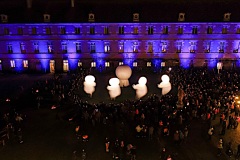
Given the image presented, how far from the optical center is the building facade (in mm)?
47812

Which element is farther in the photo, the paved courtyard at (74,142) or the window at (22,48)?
the window at (22,48)

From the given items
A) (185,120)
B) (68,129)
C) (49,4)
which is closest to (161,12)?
(49,4)

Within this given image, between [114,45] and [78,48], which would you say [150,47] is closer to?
[114,45]

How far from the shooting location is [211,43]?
48.4m

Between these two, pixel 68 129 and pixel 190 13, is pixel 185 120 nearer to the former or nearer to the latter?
pixel 68 129

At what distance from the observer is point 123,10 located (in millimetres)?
48781

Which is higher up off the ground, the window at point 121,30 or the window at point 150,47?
the window at point 121,30

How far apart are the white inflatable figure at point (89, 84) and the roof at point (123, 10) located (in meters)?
12.2

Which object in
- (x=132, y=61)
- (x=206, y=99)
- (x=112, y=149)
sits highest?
(x=132, y=61)

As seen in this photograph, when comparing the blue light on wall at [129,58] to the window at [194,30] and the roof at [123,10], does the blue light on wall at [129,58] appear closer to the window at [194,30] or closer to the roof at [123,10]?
the roof at [123,10]

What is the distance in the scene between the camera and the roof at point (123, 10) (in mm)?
47625

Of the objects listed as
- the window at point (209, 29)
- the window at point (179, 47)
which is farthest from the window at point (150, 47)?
the window at point (209, 29)

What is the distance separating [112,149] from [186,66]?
2868 centimetres

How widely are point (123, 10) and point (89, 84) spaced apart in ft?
50.5
